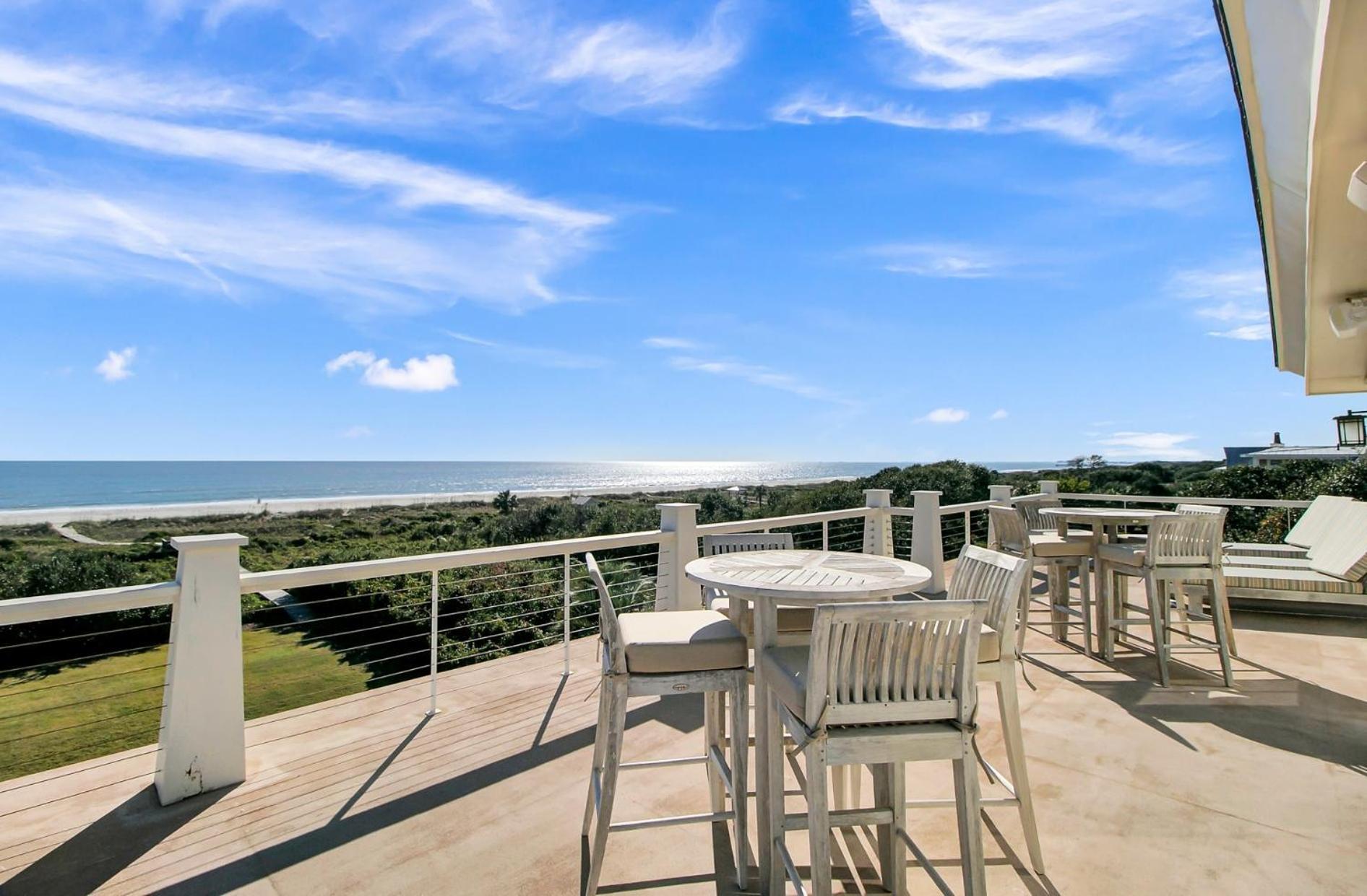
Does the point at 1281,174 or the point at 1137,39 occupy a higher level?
the point at 1137,39

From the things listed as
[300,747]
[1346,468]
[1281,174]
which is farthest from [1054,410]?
[300,747]

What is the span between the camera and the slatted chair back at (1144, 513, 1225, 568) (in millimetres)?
3641

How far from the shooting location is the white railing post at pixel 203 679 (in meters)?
2.38

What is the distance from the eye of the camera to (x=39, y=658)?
10.7 meters

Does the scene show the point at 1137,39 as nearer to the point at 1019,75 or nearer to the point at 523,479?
the point at 1019,75

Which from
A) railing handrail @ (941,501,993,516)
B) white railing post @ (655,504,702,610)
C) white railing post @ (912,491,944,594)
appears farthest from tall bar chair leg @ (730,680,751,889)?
white railing post @ (912,491,944,594)

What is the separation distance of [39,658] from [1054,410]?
91.6 ft

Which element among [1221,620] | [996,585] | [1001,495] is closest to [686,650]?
[996,585]

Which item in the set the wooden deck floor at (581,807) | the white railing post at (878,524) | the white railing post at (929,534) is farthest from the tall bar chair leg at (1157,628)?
the white railing post at (878,524)

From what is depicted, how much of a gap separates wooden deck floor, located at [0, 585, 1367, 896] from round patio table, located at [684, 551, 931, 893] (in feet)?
0.92

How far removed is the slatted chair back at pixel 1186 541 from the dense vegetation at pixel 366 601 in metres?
3.04

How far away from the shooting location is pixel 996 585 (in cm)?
214

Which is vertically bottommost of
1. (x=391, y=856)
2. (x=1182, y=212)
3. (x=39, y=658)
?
(x=39, y=658)

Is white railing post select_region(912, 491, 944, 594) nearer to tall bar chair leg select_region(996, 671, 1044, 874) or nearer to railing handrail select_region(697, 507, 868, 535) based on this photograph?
railing handrail select_region(697, 507, 868, 535)
